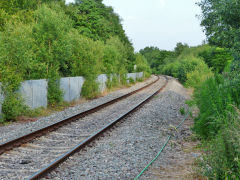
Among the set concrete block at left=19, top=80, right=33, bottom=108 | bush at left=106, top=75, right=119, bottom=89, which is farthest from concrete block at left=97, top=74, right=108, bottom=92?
concrete block at left=19, top=80, right=33, bottom=108

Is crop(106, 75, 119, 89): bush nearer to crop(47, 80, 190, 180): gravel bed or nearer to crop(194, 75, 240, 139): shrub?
crop(47, 80, 190, 180): gravel bed

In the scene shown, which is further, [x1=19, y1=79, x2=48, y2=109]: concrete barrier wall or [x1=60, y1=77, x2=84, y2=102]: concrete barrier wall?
[x1=60, y1=77, x2=84, y2=102]: concrete barrier wall

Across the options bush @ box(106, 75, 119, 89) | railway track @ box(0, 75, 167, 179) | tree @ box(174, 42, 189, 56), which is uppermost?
tree @ box(174, 42, 189, 56)

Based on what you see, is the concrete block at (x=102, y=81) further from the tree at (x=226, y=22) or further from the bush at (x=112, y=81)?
the tree at (x=226, y=22)

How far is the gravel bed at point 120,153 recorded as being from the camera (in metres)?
5.64

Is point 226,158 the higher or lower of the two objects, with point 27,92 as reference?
lower

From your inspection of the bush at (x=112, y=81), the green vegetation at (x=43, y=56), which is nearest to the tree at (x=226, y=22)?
the green vegetation at (x=43, y=56)

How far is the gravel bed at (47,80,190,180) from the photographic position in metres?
5.64

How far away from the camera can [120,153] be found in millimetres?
6988

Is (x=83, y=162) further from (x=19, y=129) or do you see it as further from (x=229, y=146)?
(x=19, y=129)

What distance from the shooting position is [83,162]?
247 inches

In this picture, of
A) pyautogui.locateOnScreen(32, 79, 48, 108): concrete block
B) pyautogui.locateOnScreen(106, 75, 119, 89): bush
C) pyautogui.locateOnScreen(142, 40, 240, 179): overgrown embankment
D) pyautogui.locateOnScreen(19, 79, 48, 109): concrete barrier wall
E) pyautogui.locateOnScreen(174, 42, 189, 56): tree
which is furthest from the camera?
pyautogui.locateOnScreen(174, 42, 189, 56): tree

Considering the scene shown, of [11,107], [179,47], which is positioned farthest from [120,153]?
[179,47]

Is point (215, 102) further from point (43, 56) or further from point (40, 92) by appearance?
point (43, 56)
